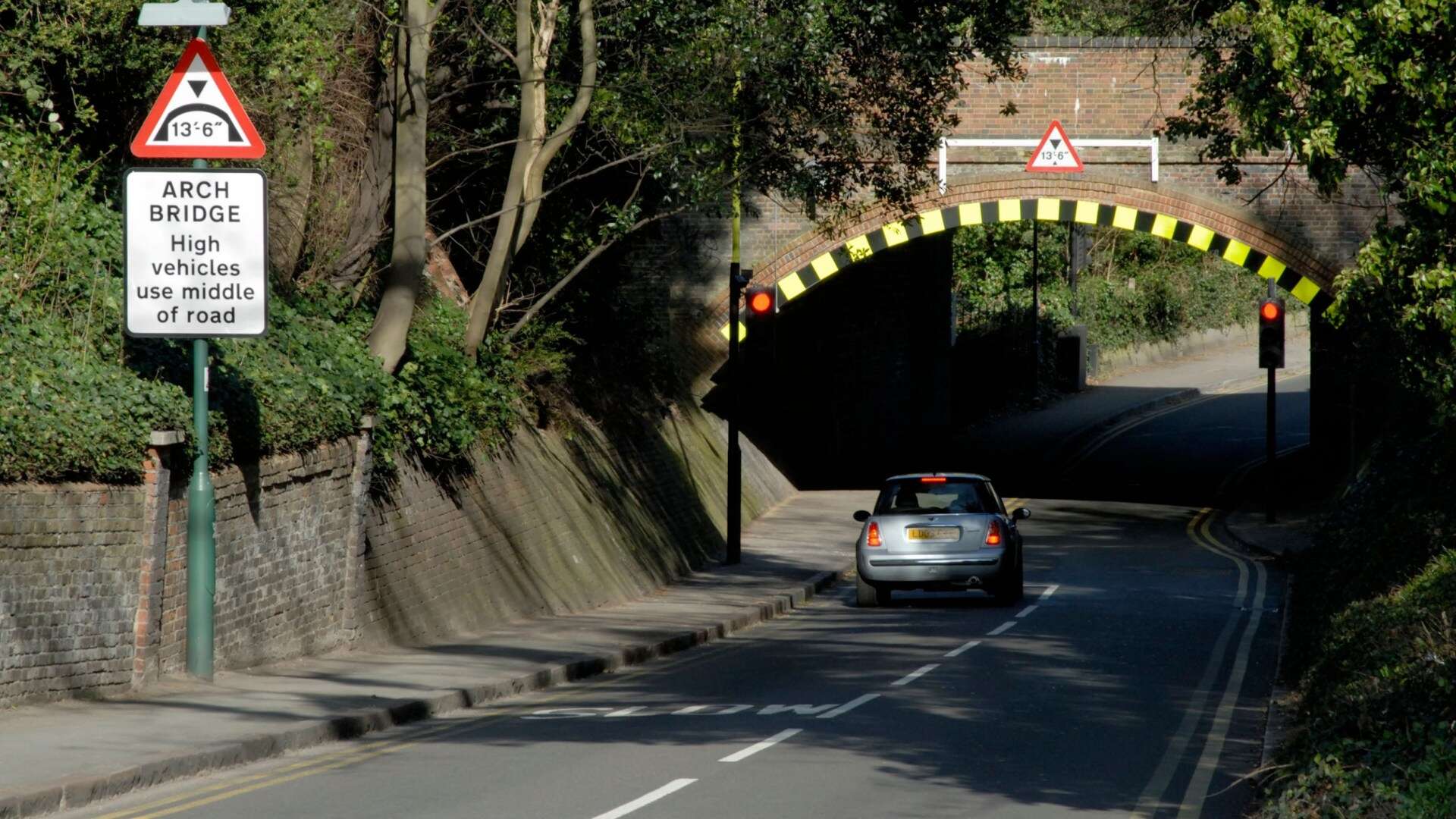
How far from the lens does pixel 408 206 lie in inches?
704

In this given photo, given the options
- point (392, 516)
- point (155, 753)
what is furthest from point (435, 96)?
point (155, 753)

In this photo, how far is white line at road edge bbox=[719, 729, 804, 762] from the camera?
437 inches

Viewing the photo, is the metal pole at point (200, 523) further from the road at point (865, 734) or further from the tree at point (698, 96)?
the tree at point (698, 96)

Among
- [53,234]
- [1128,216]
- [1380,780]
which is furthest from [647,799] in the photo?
[1128,216]

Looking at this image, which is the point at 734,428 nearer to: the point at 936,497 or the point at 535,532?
the point at 936,497

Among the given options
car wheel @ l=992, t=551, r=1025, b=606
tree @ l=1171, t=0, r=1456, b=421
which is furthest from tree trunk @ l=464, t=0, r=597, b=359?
tree @ l=1171, t=0, r=1456, b=421

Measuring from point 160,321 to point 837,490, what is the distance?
2834 cm

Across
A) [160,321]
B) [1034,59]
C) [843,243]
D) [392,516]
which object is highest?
[1034,59]

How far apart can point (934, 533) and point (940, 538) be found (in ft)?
0.30

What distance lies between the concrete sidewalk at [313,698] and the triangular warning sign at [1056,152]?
11.9m

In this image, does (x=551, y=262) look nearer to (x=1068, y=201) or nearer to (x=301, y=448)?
(x=301, y=448)

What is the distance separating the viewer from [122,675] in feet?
42.0

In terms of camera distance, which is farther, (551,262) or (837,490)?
(837,490)

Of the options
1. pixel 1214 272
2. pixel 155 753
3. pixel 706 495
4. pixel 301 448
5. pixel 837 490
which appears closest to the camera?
pixel 155 753
